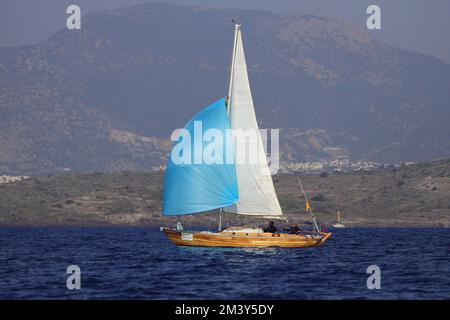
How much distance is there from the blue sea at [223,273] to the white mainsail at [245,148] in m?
3.69

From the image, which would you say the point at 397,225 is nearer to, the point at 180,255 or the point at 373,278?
the point at 180,255

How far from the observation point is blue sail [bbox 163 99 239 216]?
242 feet

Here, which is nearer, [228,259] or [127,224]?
[228,259]

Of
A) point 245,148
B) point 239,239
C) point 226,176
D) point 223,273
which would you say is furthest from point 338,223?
point 223,273

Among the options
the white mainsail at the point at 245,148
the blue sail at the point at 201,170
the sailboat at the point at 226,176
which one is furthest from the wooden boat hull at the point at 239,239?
the blue sail at the point at 201,170

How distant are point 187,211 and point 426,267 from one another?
1857cm

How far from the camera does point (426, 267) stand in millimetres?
66875

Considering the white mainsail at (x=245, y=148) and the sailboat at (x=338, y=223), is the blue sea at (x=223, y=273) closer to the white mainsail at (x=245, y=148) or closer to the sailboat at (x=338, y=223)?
the white mainsail at (x=245, y=148)

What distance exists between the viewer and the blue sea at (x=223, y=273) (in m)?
50.8

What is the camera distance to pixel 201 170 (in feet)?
243

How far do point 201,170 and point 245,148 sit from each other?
15.3ft

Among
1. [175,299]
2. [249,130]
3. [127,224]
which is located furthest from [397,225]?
[175,299]
